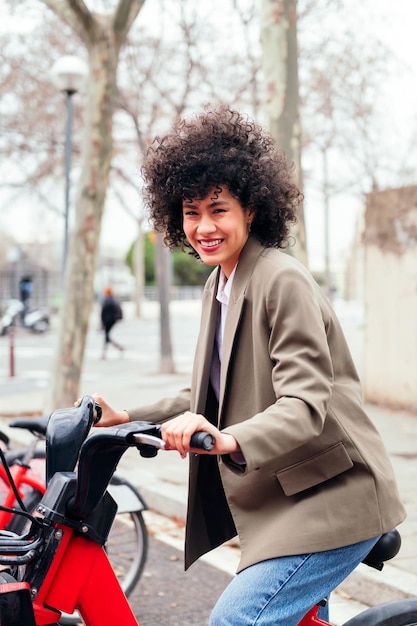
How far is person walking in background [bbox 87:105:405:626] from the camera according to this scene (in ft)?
5.59

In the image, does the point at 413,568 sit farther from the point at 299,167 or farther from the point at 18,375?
the point at 18,375

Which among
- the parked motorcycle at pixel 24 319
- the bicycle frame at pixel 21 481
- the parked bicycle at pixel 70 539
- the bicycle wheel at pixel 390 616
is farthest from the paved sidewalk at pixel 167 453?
the parked motorcycle at pixel 24 319

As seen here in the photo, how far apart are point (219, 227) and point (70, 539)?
2.65ft

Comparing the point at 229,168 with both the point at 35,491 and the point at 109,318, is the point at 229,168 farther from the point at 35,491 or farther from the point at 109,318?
the point at 109,318

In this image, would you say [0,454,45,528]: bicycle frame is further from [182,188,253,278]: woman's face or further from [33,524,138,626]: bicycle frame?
[182,188,253,278]: woman's face

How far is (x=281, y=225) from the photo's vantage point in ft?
6.88

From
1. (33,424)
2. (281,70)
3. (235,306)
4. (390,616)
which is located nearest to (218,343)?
(235,306)

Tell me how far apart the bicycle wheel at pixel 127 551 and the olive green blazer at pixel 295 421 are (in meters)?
1.86

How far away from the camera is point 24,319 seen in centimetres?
3075

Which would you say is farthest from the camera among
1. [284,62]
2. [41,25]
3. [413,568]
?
[41,25]

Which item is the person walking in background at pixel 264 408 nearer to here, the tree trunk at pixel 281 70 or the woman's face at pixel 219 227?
the woman's face at pixel 219 227

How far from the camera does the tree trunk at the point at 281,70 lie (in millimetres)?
6375

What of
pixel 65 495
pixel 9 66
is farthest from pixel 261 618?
pixel 9 66

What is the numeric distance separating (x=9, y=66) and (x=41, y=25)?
1.18 meters
